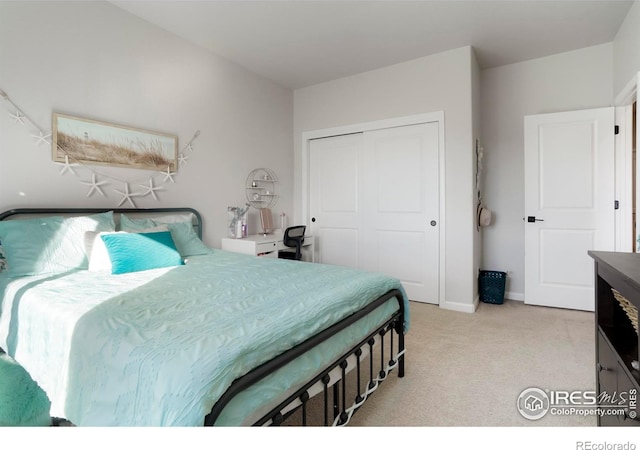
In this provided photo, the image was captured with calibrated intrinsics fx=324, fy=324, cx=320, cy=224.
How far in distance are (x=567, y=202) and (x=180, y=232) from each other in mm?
3838

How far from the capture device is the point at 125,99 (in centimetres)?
271

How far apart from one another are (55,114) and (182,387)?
243cm

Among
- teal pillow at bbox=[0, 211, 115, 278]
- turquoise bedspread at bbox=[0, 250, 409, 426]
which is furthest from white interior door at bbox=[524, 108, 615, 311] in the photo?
teal pillow at bbox=[0, 211, 115, 278]

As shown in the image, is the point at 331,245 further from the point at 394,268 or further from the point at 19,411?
the point at 19,411

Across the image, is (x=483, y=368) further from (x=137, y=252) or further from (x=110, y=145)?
(x=110, y=145)

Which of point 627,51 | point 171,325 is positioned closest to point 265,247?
point 171,325

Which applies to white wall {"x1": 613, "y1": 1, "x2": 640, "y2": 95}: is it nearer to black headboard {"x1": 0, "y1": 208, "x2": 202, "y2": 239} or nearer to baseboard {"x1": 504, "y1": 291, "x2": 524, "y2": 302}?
baseboard {"x1": 504, "y1": 291, "x2": 524, "y2": 302}

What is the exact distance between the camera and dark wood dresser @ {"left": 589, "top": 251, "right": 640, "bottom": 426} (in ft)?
3.05

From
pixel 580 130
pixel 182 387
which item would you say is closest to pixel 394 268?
pixel 580 130

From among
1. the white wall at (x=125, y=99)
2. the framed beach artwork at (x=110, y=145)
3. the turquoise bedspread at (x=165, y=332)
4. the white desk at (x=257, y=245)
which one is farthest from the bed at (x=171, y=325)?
the white desk at (x=257, y=245)

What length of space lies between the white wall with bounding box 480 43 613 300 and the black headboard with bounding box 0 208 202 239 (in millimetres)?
3378

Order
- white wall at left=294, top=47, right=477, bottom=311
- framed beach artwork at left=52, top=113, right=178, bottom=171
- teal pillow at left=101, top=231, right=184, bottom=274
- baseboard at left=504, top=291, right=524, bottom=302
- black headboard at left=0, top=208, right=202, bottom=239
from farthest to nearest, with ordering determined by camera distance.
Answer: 1. baseboard at left=504, top=291, right=524, bottom=302
2. white wall at left=294, top=47, right=477, bottom=311
3. framed beach artwork at left=52, top=113, right=178, bottom=171
4. black headboard at left=0, top=208, right=202, bottom=239
5. teal pillow at left=101, top=231, right=184, bottom=274

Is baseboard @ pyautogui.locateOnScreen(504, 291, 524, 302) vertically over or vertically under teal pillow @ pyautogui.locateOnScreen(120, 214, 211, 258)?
under

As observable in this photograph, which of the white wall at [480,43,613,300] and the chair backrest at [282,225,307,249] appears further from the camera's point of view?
the chair backrest at [282,225,307,249]
